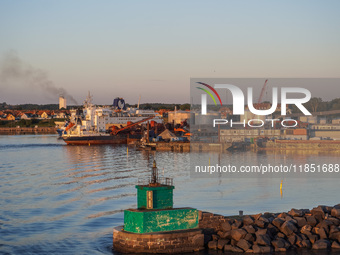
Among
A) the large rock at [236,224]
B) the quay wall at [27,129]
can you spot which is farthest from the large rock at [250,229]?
the quay wall at [27,129]

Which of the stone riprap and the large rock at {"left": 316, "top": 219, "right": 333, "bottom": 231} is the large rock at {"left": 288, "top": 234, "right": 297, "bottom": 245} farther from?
the large rock at {"left": 316, "top": 219, "right": 333, "bottom": 231}

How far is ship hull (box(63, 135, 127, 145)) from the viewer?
232ft

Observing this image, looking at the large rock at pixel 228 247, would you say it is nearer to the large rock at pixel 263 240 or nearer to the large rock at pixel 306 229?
the large rock at pixel 263 240

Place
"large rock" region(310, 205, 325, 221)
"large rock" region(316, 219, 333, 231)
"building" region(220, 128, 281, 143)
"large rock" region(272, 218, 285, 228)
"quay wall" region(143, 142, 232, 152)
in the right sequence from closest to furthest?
"large rock" region(272, 218, 285, 228)
"large rock" region(316, 219, 333, 231)
"large rock" region(310, 205, 325, 221)
"quay wall" region(143, 142, 232, 152)
"building" region(220, 128, 281, 143)

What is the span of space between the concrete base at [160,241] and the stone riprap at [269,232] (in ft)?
1.66

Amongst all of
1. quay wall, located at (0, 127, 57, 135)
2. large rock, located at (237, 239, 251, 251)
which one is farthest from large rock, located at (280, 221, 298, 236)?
quay wall, located at (0, 127, 57, 135)

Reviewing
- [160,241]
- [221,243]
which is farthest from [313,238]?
[160,241]

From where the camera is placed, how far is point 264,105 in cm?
6531

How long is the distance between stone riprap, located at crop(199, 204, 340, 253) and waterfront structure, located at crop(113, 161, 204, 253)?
1.94 feet

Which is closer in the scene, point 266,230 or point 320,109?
point 266,230

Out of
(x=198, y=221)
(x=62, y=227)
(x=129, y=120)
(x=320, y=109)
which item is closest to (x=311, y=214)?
(x=198, y=221)

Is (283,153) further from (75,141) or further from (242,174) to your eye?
(75,141)

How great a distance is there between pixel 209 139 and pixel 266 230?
5099 cm

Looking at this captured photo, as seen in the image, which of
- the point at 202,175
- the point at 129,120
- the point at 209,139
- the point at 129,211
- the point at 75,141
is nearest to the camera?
the point at 129,211
